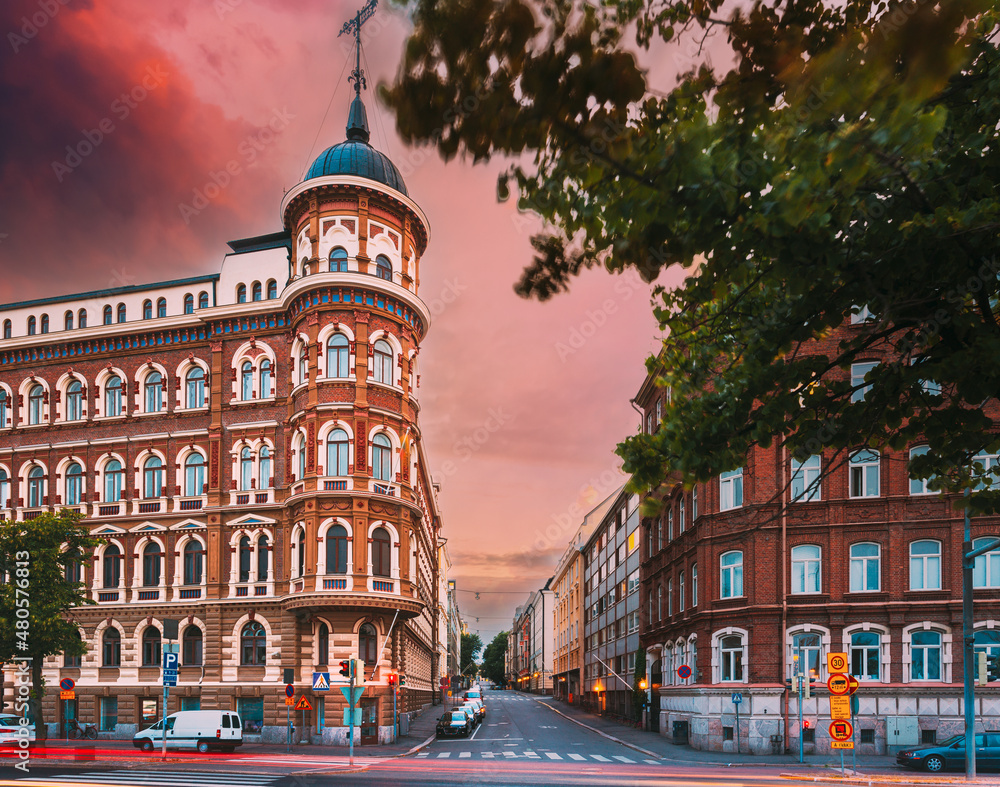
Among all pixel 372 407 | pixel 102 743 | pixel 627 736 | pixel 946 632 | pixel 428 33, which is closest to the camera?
pixel 428 33

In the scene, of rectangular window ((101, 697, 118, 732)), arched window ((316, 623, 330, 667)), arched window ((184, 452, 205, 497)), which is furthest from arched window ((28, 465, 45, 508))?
arched window ((316, 623, 330, 667))

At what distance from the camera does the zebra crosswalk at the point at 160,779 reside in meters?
21.0

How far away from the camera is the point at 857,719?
33219mm

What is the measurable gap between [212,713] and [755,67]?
34.9 m

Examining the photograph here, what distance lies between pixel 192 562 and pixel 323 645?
8957 mm

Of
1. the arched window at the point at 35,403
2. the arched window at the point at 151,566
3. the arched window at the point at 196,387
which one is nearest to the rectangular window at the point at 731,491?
the arched window at the point at 196,387

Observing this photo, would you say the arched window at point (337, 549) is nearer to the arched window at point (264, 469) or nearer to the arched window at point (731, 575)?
the arched window at point (264, 469)

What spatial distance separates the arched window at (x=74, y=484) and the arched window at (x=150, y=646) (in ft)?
27.5

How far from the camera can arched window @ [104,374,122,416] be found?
46219 millimetres

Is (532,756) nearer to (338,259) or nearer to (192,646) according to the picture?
(192,646)

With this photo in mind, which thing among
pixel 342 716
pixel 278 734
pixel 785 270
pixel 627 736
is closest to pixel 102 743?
pixel 278 734

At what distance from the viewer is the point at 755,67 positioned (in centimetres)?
643

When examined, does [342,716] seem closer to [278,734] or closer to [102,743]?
[278,734]

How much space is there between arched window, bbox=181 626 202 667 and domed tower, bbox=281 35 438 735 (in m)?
5.94
